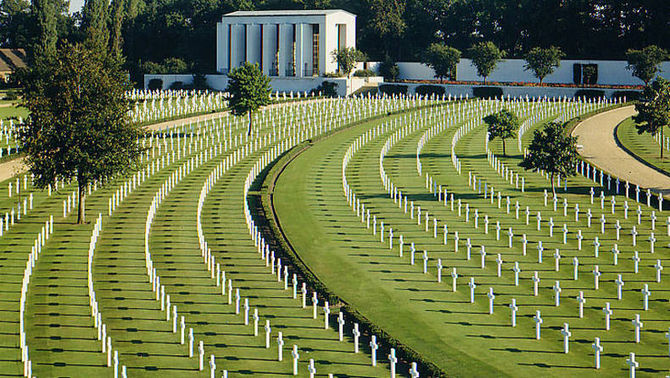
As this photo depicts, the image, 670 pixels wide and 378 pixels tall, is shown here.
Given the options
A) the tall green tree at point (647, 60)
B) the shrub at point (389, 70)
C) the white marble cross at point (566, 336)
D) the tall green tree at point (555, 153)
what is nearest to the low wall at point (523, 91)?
the tall green tree at point (647, 60)

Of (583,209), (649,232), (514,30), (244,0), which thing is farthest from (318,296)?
(244,0)

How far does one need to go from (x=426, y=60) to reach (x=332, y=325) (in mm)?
106014

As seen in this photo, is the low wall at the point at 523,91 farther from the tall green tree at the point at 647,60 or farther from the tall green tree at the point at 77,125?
the tall green tree at the point at 77,125

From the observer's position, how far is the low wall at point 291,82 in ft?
415

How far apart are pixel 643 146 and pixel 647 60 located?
50.7 meters

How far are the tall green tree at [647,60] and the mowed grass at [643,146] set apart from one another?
115 ft

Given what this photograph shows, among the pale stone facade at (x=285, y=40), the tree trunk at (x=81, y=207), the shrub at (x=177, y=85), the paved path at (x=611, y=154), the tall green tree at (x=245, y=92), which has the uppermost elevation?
the pale stone facade at (x=285, y=40)

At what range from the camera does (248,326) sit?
2952 centimetres

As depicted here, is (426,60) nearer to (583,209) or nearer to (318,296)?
(583,209)

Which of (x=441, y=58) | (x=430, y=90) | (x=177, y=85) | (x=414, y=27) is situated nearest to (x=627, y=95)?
(x=430, y=90)

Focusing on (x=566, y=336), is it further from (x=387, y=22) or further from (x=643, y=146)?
(x=387, y=22)

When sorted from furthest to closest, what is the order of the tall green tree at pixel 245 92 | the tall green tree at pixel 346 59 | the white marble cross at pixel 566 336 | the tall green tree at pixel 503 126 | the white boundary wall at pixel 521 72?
the tall green tree at pixel 346 59
the white boundary wall at pixel 521 72
the tall green tree at pixel 245 92
the tall green tree at pixel 503 126
the white marble cross at pixel 566 336

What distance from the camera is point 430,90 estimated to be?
403 feet

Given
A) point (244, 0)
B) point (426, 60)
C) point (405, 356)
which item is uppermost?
point (244, 0)
